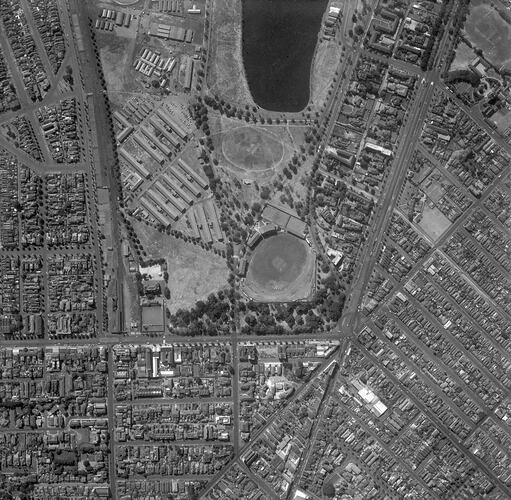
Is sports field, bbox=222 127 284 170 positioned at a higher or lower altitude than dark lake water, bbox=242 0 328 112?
lower

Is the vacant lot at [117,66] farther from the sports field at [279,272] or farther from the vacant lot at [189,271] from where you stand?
the sports field at [279,272]

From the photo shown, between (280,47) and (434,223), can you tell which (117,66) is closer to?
(280,47)

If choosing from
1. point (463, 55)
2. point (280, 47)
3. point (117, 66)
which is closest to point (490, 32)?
point (463, 55)

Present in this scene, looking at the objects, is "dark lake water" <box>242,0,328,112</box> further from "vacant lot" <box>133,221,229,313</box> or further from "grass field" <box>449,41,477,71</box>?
"vacant lot" <box>133,221,229,313</box>

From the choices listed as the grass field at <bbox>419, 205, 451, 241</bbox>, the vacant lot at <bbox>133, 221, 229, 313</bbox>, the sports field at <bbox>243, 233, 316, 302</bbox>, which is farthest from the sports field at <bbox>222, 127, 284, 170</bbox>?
the grass field at <bbox>419, 205, 451, 241</bbox>

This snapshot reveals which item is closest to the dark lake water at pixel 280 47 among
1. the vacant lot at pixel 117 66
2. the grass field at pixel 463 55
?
the vacant lot at pixel 117 66

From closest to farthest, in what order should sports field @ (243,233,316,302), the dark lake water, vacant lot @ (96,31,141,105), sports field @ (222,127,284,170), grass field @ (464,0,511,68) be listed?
sports field @ (222,127,284,170)
sports field @ (243,233,316,302)
vacant lot @ (96,31,141,105)
the dark lake water
grass field @ (464,0,511,68)
